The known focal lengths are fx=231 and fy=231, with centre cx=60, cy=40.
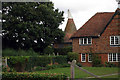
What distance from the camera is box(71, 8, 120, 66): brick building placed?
36500 mm

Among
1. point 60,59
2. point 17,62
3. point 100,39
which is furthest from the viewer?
point 100,39

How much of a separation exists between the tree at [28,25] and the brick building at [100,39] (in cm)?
611

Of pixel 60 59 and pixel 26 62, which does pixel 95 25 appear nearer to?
pixel 60 59

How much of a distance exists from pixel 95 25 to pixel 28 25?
11630 millimetres

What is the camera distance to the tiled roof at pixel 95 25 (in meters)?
39.1

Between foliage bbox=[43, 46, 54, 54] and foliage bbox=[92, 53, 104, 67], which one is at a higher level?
foliage bbox=[43, 46, 54, 54]

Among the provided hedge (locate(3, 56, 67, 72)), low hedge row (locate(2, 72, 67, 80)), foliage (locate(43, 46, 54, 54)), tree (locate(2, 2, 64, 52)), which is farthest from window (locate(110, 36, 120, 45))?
low hedge row (locate(2, 72, 67, 80))

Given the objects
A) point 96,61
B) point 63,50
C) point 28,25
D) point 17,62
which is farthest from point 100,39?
point 17,62

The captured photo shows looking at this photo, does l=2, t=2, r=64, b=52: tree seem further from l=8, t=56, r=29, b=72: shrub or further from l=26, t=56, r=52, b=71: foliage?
l=8, t=56, r=29, b=72: shrub

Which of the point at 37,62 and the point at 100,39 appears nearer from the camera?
the point at 37,62

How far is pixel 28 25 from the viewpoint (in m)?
39.7

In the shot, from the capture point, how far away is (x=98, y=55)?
37.7m

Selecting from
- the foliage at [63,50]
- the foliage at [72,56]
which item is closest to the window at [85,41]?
the foliage at [72,56]

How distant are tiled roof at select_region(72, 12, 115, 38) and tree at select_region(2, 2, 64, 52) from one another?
588 cm
